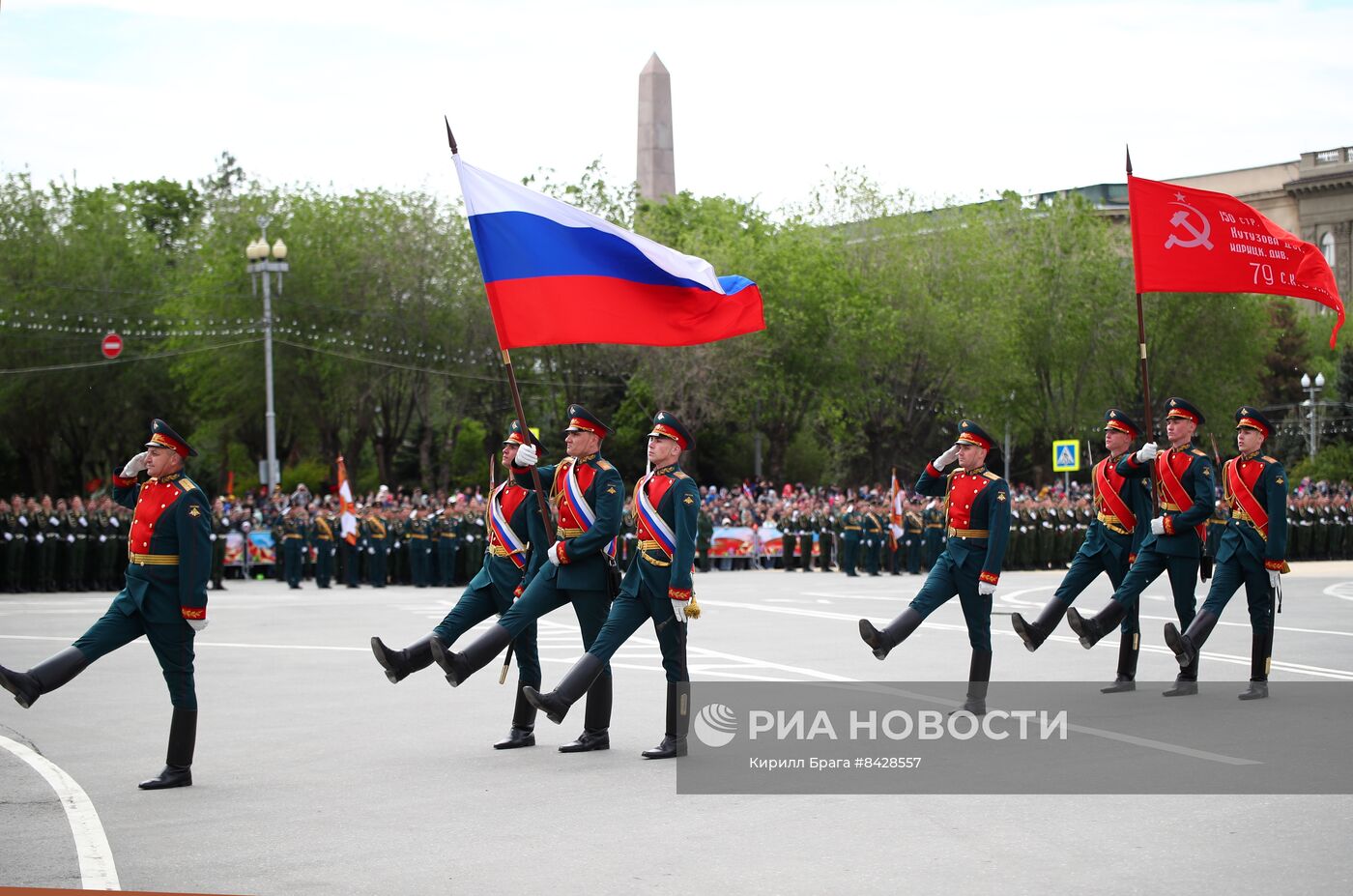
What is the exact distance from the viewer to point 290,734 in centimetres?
1080

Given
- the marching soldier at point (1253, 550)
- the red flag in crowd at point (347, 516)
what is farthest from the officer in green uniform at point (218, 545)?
the marching soldier at point (1253, 550)

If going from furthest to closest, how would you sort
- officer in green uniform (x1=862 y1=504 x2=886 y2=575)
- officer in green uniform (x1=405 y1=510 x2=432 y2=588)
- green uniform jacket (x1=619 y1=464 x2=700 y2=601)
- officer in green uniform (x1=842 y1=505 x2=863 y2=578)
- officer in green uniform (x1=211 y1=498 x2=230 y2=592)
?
1. officer in green uniform (x1=862 y1=504 x2=886 y2=575)
2. officer in green uniform (x1=842 y1=505 x2=863 y2=578)
3. officer in green uniform (x1=405 y1=510 x2=432 y2=588)
4. officer in green uniform (x1=211 y1=498 x2=230 y2=592)
5. green uniform jacket (x1=619 y1=464 x2=700 y2=601)

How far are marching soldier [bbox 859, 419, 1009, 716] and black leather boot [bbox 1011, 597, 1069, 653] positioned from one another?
0.24 metres

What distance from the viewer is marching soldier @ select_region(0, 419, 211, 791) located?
8.94m

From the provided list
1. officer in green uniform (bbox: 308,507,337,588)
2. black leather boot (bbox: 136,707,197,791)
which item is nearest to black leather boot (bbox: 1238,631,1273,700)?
black leather boot (bbox: 136,707,197,791)

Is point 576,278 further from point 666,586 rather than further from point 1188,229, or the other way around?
point 1188,229

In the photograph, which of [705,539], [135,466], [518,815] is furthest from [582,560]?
[705,539]

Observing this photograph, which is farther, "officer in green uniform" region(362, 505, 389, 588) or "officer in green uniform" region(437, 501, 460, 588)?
"officer in green uniform" region(362, 505, 389, 588)

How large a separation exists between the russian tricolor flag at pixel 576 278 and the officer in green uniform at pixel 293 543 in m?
20.9

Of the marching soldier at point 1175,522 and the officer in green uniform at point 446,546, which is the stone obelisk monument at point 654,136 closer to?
the officer in green uniform at point 446,546

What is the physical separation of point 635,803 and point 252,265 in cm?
3489

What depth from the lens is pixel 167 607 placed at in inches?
359

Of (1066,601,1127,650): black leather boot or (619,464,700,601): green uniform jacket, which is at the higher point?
(619,464,700,601): green uniform jacket

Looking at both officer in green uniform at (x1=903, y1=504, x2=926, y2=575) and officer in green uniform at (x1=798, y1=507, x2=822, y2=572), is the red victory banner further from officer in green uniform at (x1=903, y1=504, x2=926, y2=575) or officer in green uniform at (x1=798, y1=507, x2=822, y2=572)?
officer in green uniform at (x1=798, y1=507, x2=822, y2=572)
